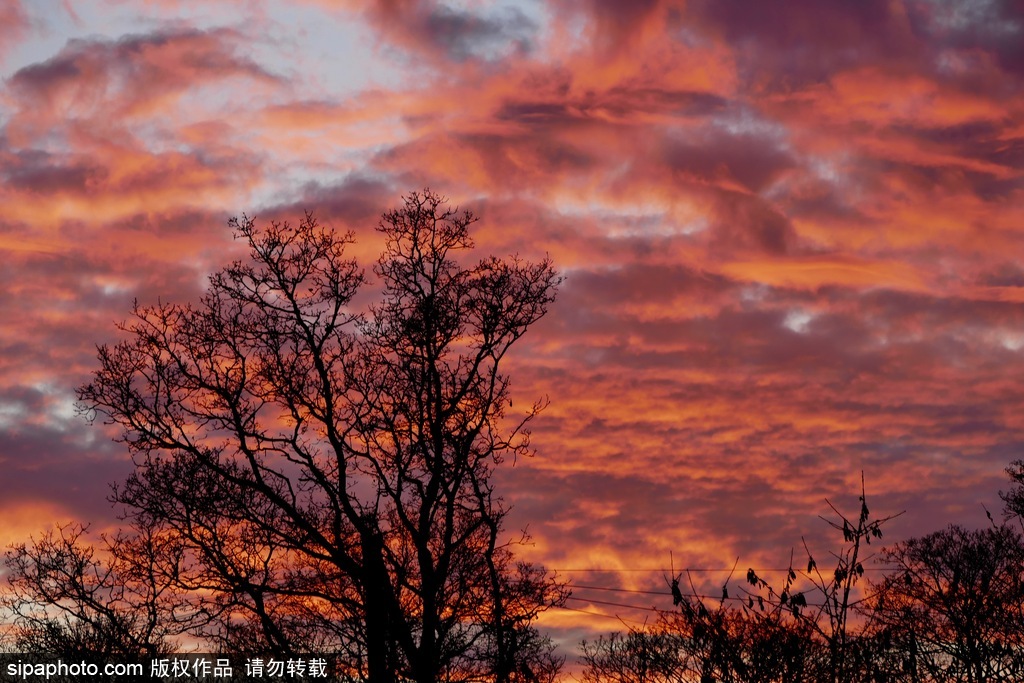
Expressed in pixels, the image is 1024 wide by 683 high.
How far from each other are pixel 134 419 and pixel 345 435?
153 inches

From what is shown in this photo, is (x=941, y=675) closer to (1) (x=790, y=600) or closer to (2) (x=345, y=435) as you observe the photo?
(2) (x=345, y=435)

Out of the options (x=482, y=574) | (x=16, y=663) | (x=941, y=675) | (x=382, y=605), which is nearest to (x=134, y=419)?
(x=382, y=605)

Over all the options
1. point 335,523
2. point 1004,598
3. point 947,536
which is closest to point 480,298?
point 335,523

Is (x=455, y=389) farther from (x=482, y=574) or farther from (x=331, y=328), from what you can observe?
(x=482, y=574)

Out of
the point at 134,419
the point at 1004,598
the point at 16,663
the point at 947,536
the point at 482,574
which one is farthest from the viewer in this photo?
the point at 947,536

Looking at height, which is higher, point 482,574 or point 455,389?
point 455,389

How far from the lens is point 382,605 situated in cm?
2072

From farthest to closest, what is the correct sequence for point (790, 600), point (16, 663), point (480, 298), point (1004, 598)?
point (1004, 598), point (16, 663), point (480, 298), point (790, 600)

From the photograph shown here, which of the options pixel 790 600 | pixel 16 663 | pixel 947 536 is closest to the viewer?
pixel 790 600

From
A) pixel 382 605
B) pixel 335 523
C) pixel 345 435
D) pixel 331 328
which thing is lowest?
pixel 382 605

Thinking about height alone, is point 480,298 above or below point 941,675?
above

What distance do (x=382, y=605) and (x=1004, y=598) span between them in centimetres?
2444

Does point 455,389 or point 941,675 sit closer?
point 455,389

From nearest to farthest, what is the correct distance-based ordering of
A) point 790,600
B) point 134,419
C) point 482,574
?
point 790,600 → point 134,419 → point 482,574
